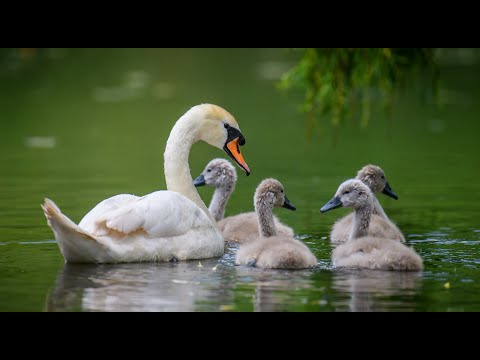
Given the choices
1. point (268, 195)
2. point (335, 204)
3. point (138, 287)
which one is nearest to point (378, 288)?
point (138, 287)

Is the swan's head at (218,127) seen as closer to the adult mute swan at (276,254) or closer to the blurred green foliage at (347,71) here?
the adult mute swan at (276,254)

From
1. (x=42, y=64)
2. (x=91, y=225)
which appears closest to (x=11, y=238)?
(x=91, y=225)

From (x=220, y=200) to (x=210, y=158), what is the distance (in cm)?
529

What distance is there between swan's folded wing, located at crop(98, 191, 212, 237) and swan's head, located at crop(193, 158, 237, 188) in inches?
90.8

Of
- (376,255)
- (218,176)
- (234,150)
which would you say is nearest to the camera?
(376,255)

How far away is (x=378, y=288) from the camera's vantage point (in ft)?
32.3

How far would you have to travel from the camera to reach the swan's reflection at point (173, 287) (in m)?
9.32

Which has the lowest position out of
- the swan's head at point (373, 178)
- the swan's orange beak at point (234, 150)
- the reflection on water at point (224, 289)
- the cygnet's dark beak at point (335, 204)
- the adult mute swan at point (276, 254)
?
the reflection on water at point (224, 289)

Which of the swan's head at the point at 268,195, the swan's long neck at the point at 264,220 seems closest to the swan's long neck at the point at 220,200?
the swan's head at the point at 268,195

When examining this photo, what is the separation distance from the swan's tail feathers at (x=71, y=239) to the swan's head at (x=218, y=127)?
7.44ft

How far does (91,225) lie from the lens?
11227 mm

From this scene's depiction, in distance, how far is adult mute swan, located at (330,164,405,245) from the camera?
40.4 feet

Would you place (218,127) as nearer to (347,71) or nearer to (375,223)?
(375,223)
